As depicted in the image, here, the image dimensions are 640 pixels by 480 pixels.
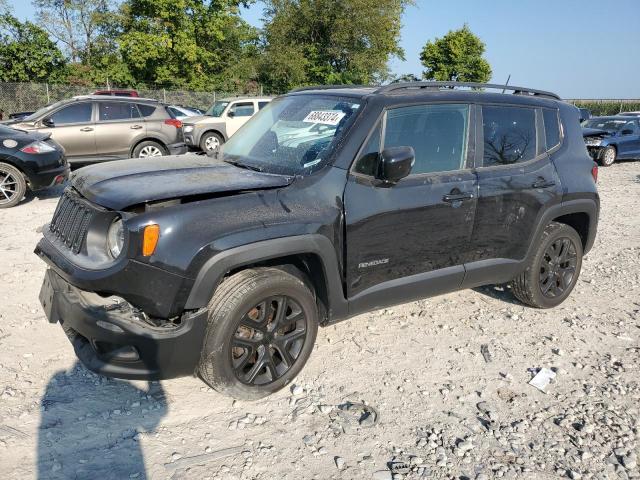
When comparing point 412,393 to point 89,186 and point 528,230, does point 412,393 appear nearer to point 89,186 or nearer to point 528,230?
point 528,230

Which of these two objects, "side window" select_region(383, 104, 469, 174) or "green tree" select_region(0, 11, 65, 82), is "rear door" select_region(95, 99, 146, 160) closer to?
"side window" select_region(383, 104, 469, 174)

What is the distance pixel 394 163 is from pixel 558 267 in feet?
7.61

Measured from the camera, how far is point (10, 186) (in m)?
7.77

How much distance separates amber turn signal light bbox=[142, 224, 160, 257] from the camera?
8.60 feet

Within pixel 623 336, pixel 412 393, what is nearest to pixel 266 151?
pixel 412 393

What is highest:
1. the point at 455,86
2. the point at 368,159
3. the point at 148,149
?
the point at 455,86

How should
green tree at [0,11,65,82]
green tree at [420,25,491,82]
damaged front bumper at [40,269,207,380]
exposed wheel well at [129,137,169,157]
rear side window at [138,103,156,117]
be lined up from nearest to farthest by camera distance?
damaged front bumper at [40,269,207,380] < exposed wheel well at [129,137,169,157] < rear side window at [138,103,156,117] < green tree at [0,11,65,82] < green tree at [420,25,491,82]

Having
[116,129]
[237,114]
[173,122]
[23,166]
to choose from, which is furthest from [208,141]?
Result: [23,166]

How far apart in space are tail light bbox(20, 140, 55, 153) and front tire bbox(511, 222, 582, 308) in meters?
6.92

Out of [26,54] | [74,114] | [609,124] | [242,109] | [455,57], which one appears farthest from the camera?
[455,57]

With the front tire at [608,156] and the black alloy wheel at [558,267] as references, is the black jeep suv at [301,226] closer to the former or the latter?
the black alloy wheel at [558,267]

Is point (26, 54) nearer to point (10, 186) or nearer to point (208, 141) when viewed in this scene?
point (208, 141)

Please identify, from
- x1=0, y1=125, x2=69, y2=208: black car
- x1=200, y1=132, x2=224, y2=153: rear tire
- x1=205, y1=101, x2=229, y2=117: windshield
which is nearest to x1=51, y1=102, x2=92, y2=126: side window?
x1=0, y1=125, x2=69, y2=208: black car

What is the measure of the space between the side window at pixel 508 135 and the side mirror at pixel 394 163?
3.10 ft
